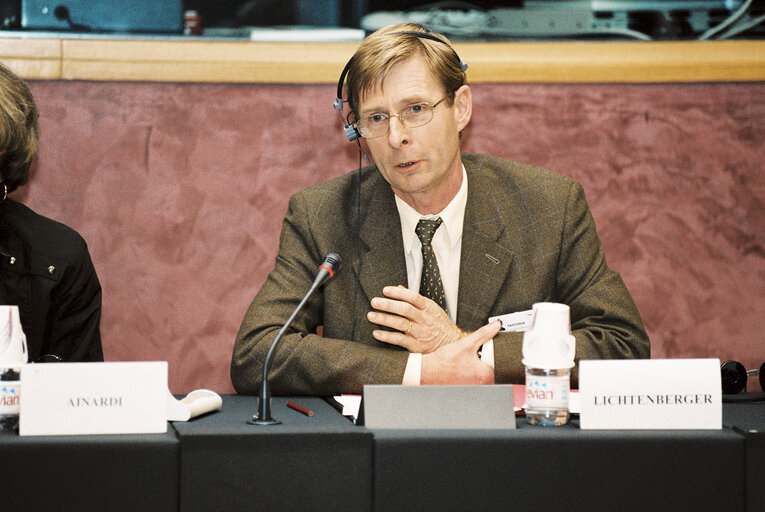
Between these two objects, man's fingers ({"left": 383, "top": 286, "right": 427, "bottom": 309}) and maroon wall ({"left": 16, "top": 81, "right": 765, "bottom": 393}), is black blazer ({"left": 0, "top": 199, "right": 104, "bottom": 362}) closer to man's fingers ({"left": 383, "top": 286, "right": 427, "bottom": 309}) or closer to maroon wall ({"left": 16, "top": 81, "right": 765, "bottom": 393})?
maroon wall ({"left": 16, "top": 81, "right": 765, "bottom": 393})

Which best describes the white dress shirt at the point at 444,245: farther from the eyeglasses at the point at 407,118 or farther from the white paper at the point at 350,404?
the white paper at the point at 350,404

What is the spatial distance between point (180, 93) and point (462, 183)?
0.98 metres

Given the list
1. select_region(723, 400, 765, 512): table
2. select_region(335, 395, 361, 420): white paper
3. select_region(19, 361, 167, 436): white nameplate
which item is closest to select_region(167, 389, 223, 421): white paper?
select_region(19, 361, 167, 436): white nameplate

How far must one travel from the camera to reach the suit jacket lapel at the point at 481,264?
203 cm

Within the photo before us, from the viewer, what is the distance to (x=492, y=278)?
2.04 m

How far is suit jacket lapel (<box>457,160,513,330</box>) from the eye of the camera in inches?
79.8

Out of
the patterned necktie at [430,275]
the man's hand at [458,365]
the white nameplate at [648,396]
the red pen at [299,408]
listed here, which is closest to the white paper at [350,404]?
the red pen at [299,408]

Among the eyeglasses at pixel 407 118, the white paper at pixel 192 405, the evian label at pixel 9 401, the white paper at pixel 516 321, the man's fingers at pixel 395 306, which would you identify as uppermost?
the eyeglasses at pixel 407 118

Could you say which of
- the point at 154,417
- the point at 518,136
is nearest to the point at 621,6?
the point at 518,136

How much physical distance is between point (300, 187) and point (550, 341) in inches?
57.9

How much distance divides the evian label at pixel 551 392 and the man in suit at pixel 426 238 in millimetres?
528

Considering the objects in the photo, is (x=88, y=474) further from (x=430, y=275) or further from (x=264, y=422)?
(x=430, y=275)

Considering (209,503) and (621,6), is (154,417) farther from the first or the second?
(621,6)

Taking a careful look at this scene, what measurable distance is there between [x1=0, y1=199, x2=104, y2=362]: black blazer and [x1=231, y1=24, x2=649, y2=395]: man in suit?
51 centimetres
